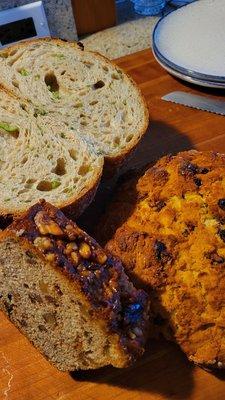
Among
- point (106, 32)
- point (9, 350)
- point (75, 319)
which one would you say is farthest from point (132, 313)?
point (106, 32)

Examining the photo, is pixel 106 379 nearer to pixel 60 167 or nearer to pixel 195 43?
pixel 60 167

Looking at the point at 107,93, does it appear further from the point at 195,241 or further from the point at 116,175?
the point at 195,241

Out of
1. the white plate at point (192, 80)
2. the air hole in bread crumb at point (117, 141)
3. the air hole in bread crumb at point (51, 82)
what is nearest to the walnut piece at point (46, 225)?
the air hole in bread crumb at point (117, 141)

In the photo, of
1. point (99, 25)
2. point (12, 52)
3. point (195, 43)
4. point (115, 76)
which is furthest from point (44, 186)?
point (99, 25)

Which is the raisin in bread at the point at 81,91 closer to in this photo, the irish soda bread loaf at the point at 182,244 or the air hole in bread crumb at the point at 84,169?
the air hole in bread crumb at the point at 84,169

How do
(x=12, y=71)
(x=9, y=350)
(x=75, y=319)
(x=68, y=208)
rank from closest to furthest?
(x=75, y=319) < (x=9, y=350) < (x=68, y=208) < (x=12, y=71)

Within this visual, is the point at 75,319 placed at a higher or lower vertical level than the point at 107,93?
lower

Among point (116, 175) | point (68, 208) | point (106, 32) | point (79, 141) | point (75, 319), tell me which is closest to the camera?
point (75, 319)
